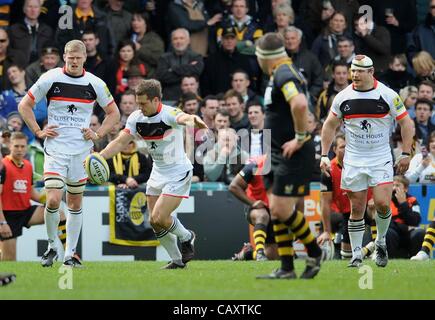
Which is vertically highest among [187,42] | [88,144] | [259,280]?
[187,42]

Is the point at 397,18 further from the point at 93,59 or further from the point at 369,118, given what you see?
the point at 369,118

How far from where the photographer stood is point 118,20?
22250 mm

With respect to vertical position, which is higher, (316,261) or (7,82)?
(7,82)

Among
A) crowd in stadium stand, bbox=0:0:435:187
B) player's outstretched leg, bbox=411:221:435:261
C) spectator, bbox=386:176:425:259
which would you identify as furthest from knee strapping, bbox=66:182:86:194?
spectator, bbox=386:176:425:259

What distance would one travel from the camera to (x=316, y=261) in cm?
1214

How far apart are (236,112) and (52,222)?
6.24 meters

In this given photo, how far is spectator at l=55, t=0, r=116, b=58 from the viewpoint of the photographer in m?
21.5

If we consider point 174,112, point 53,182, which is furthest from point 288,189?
point 53,182

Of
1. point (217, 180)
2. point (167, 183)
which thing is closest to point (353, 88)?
point (167, 183)

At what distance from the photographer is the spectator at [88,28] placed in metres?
21.5

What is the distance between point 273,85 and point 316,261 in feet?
6.16

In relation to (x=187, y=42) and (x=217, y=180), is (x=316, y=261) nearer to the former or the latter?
(x=217, y=180)

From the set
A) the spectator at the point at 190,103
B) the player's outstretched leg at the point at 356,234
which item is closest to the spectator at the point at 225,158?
the spectator at the point at 190,103

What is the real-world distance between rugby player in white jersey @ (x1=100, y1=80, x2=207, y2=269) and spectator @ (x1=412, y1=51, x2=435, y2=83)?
949 centimetres
